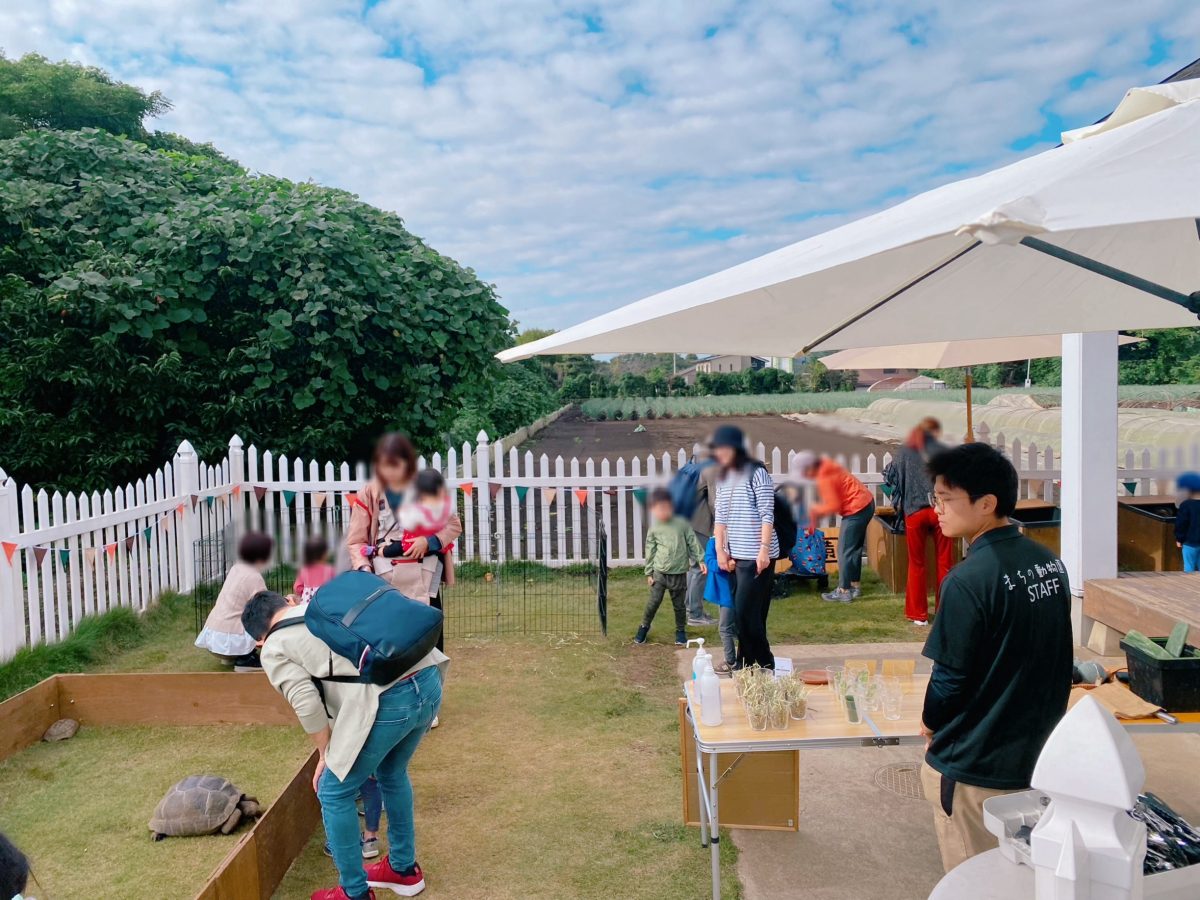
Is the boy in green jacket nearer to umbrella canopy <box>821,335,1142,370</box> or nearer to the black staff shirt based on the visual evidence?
umbrella canopy <box>821,335,1142,370</box>

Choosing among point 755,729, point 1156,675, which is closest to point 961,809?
point 755,729

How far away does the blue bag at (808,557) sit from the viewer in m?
8.82

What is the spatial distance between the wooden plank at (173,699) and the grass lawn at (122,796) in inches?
2.9

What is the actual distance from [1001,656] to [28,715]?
5.39m

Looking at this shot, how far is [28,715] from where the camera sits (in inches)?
208

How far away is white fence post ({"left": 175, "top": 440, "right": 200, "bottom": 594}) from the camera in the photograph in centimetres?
852

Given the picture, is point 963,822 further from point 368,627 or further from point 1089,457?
point 1089,457

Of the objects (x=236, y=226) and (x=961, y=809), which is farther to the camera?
(x=236, y=226)

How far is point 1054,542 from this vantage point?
812 cm

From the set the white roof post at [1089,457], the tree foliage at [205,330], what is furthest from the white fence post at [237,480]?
the white roof post at [1089,457]

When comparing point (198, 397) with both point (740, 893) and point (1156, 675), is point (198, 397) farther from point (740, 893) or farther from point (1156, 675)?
point (1156, 675)

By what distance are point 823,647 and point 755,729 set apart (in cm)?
387

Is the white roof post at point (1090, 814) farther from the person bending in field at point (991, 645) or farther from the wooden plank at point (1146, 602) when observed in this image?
the wooden plank at point (1146, 602)

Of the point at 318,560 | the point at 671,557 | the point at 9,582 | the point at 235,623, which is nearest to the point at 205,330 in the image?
the point at 9,582
